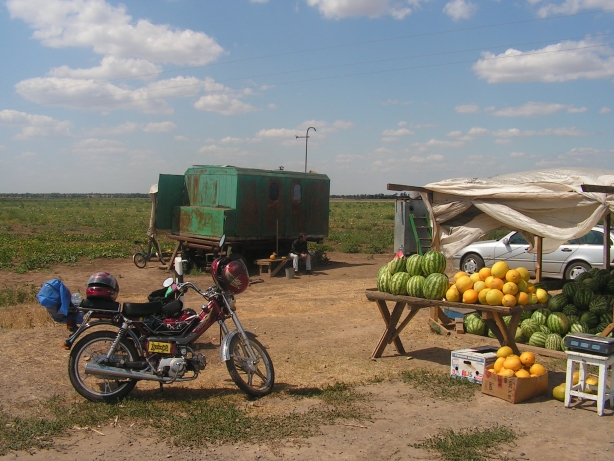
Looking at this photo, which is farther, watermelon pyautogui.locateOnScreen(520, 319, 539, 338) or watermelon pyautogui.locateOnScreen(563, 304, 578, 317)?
watermelon pyautogui.locateOnScreen(563, 304, 578, 317)

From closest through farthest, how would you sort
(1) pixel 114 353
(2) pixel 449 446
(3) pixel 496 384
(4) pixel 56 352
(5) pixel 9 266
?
1. (2) pixel 449 446
2. (1) pixel 114 353
3. (3) pixel 496 384
4. (4) pixel 56 352
5. (5) pixel 9 266

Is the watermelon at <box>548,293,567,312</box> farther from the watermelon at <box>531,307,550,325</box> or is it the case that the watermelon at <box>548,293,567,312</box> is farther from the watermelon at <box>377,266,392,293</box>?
the watermelon at <box>377,266,392,293</box>

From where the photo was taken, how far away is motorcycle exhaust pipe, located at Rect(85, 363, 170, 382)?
6.07 m

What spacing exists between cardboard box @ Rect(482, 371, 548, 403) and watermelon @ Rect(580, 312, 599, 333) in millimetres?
2740

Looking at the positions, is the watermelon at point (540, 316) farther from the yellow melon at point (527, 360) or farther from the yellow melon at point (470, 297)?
the yellow melon at point (527, 360)

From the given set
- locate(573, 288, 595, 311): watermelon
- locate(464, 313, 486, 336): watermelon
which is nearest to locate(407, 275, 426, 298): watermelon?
locate(464, 313, 486, 336): watermelon

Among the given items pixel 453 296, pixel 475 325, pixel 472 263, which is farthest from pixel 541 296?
pixel 472 263

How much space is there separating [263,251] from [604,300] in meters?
11.5

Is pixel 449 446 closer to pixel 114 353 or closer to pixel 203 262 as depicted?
pixel 114 353

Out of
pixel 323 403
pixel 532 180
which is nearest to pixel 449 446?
pixel 323 403

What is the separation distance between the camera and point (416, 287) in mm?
7984

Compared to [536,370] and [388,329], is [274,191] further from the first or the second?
[536,370]

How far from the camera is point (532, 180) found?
9930 mm

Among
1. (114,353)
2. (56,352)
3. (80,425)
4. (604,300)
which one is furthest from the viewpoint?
(604,300)
